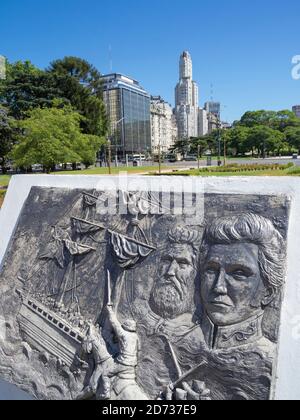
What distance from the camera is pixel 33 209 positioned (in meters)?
3.63

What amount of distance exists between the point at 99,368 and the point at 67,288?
77cm

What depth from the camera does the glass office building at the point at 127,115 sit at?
171ft

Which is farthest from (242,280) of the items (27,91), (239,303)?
(27,91)

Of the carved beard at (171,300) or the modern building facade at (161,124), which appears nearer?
the carved beard at (171,300)

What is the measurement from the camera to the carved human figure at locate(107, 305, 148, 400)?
246 centimetres

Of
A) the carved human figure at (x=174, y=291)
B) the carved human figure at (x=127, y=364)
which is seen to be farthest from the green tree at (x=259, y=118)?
the carved human figure at (x=127, y=364)

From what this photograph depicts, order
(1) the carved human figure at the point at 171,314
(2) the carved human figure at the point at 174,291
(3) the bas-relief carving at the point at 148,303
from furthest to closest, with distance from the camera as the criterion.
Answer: (2) the carved human figure at the point at 174,291 → (1) the carved human figure at the point at 171,314 → (3) the bas-relief carving at the point at 148,303

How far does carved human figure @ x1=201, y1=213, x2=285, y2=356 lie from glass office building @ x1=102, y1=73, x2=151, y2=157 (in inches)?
1865

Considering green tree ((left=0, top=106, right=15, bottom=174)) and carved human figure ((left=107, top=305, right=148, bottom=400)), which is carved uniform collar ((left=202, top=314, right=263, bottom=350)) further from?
green tree ((left=0, top=106, right=15, bottom=174))

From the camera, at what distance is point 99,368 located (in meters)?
2.59

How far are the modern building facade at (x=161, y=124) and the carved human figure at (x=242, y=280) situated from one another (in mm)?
70702

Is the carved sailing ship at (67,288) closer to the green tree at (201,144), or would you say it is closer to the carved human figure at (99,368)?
the carved human figure at (99,368)

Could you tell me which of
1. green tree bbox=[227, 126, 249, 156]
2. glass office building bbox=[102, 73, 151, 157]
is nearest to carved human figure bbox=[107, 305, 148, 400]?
green tree bbox=[227, 126, 249, 156]

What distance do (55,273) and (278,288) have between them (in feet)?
6.23
